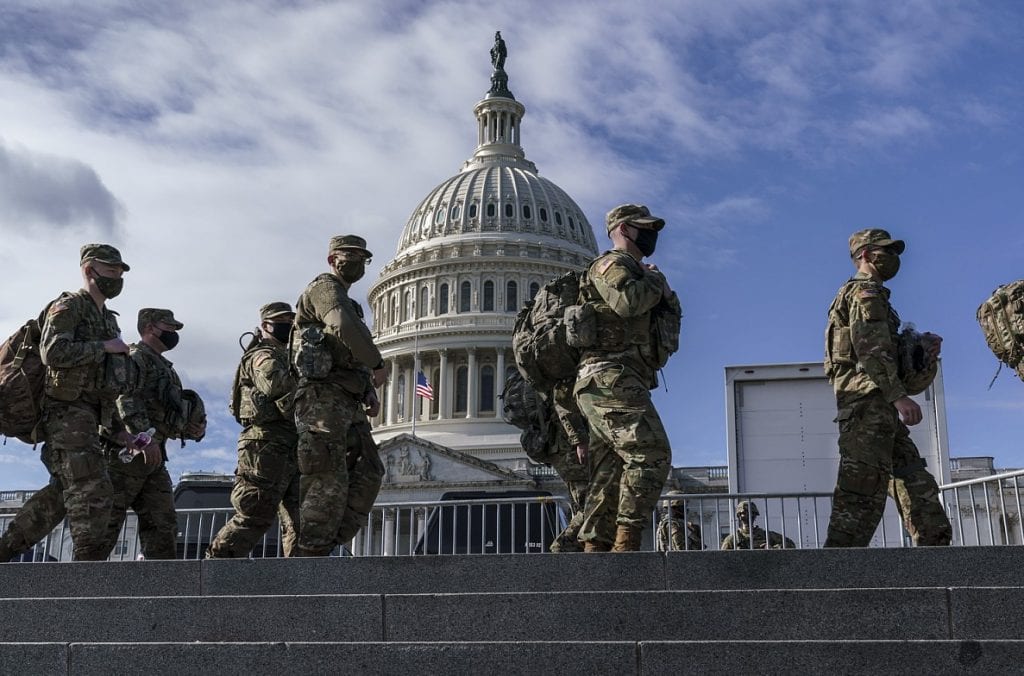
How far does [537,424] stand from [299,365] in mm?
3518

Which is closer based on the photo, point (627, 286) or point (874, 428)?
point (627, 286)

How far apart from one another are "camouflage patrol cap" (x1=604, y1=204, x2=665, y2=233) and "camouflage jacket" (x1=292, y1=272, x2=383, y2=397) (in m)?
1.71

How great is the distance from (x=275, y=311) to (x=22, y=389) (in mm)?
2220

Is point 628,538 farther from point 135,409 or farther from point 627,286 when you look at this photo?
point 135,409

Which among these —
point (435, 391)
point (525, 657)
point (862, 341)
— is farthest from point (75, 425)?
point (435, 391)

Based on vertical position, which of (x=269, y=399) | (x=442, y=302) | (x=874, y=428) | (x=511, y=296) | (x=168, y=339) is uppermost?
(x=511, y=296)

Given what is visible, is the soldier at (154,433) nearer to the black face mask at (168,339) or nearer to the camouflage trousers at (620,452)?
the black face mask at (168,339)

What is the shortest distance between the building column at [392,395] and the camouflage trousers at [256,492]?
7190 cm

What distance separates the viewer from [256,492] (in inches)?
336

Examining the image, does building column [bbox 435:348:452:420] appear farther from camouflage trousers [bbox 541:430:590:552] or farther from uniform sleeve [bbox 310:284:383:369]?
uniform sleeve [bbox 310:284:383:369]

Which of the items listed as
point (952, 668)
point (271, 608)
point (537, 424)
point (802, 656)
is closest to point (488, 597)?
point (271, 608)

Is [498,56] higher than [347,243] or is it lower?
higher

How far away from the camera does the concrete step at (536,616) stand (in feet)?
16.8

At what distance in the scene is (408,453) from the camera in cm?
6700
